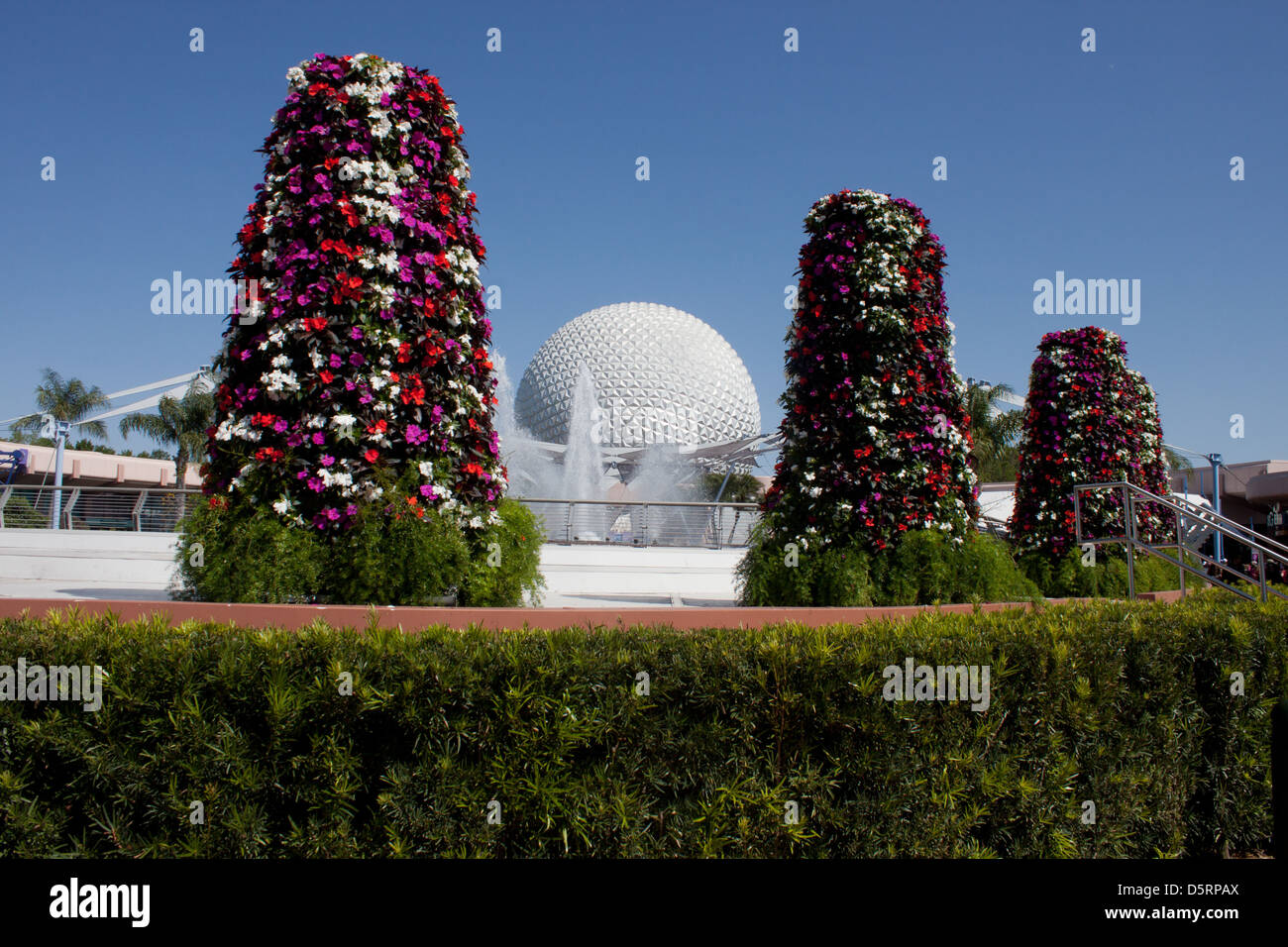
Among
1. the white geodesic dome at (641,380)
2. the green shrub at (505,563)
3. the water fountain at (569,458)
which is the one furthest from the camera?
the white geodesic dome at (641,380)

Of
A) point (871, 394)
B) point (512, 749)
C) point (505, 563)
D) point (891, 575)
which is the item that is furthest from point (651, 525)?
point (512, 749)

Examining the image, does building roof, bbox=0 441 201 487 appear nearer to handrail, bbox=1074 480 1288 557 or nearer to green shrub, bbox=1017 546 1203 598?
green shrub, bbox=1017 546 1203 598

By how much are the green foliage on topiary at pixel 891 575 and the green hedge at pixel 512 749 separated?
3798mm

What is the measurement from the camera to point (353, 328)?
6.08 m

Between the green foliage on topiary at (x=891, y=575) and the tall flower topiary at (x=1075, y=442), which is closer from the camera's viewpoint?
the green foliage on topiary at (x=891, y=575)

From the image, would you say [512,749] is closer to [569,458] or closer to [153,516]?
[153,516]

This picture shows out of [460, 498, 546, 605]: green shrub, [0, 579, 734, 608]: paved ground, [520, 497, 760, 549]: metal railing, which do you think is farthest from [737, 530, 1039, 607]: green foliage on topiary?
[520, 497, 760, 549]: metal railing

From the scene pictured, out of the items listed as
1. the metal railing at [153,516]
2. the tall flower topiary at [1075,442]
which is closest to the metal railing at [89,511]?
the metal railing at [153,516]

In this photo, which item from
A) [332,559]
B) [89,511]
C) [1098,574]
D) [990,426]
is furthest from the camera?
[990,426]

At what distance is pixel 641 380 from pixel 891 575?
38.1 meters

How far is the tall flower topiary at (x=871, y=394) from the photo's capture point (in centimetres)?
771

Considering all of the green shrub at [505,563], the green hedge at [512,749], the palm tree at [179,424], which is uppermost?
the palm tree at [179,424]

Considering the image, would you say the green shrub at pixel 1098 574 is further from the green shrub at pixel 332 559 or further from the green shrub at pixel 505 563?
the green shrub at pixel 332 559

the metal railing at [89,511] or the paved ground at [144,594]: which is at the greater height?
the metal railing at [89,511]
